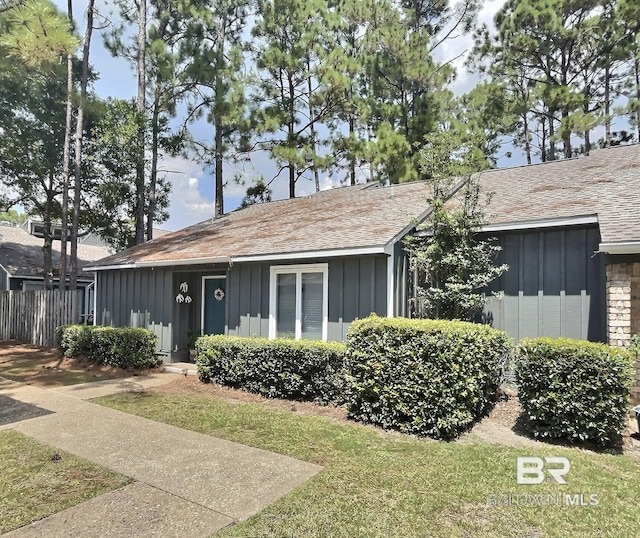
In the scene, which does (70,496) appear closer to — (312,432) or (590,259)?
(312,432)

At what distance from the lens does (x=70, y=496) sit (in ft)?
12.5

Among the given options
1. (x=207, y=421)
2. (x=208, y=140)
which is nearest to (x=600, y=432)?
(x=207, y=421)

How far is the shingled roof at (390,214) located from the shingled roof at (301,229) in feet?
0.08

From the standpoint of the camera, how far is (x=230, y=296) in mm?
9539

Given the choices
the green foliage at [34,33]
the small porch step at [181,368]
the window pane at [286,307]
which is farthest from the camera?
the small porch step at [181,368]

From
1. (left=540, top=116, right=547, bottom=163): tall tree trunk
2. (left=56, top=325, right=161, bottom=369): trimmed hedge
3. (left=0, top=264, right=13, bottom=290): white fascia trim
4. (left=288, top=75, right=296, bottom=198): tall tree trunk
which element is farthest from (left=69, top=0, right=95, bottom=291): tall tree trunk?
(left=540, top=116, right=547, bottom=163): tall tree trunk

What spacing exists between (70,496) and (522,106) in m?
20.8

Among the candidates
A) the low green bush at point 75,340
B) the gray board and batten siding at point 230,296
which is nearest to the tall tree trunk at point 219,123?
the gray board and batten siding at point 230,296

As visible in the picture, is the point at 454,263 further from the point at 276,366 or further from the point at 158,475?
the point at 158,475

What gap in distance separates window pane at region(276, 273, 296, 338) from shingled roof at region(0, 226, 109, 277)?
51.3ft

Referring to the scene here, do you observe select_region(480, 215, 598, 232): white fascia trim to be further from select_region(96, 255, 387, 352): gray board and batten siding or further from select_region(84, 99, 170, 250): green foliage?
select_region(84, 99, 170, 250): green foliage

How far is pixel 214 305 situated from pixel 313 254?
165 inches

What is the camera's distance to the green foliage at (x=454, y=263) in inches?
293

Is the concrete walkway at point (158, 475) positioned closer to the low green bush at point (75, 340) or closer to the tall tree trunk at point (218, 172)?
the low green bush at point (75, 340)
